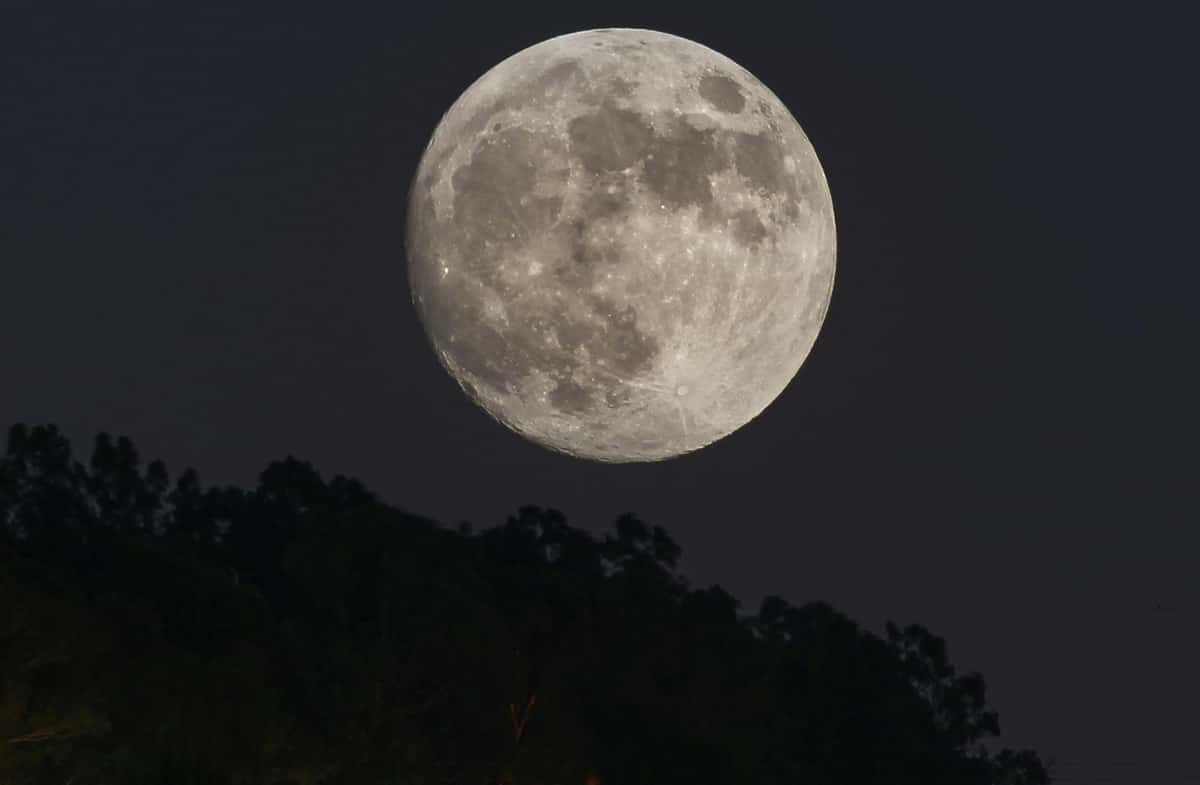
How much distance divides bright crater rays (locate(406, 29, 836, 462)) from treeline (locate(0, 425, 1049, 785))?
9732mm

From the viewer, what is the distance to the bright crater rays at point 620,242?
3178 cm

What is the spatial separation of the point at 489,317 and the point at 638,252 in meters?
3.27

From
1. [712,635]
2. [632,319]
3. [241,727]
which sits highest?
[712,635]

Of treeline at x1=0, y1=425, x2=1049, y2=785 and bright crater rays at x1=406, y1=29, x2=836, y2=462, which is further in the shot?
treeline at x1=0, y1=425, x2=1049, y2=785

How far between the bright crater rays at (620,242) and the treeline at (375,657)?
9.73 metres

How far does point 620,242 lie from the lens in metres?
31.6

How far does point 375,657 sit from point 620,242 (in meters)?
21.4

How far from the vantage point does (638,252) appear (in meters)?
31.8

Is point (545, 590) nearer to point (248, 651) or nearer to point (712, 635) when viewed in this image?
point (712, 635)

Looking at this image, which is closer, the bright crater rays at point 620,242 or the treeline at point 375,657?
the bright crater rays at point 620,242

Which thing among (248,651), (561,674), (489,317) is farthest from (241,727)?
(561,674)

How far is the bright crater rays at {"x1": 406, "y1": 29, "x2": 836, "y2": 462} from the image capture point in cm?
3178

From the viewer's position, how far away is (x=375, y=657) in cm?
4994

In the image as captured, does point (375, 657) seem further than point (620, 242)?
Yes
